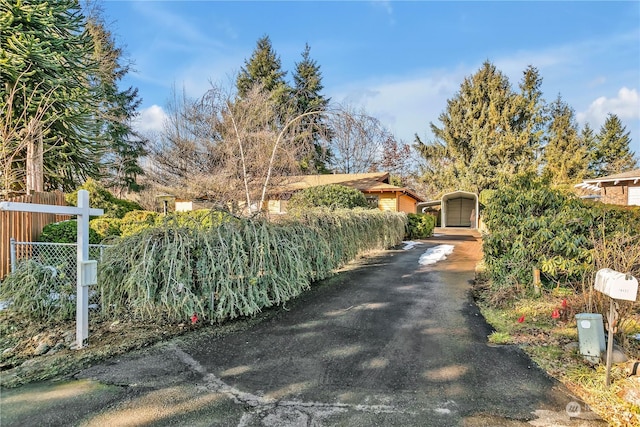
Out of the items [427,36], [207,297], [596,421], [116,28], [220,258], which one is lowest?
[596,421]

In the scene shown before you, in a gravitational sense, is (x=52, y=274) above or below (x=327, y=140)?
below

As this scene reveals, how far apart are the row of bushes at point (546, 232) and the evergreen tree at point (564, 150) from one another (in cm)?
2281

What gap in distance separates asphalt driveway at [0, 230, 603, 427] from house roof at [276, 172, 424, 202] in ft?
45.3

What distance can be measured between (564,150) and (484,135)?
23.1ft

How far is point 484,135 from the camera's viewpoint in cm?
2816

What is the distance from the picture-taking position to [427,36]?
1080 cm

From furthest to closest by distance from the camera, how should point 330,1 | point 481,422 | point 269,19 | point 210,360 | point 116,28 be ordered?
point 116,28
point 269,19
point 330,1
point 210,360
point 481,422

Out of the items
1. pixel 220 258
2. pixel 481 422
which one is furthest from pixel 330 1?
pixel 481 422

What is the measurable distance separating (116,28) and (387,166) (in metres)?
25.4

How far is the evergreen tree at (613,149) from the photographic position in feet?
97.4

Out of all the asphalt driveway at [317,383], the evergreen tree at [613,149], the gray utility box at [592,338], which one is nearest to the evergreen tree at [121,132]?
the asphalt driveway at [317,383]

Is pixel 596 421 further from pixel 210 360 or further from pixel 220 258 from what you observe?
pixel 220 258

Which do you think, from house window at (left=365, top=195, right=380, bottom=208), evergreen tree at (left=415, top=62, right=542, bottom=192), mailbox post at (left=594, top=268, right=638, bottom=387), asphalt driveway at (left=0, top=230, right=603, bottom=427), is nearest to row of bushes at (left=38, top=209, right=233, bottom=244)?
asphalt driveway at (left=0, top=230, right=603, bottom=427)

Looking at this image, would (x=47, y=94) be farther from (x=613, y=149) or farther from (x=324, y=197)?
(x=613, y=149)
